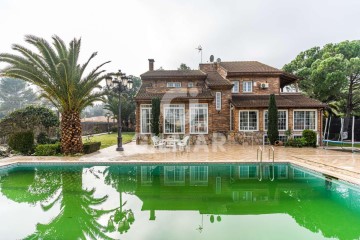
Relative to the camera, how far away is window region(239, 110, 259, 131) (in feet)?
69.2

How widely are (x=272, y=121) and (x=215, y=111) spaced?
17.2 feet

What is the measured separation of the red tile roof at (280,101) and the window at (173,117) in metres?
4.92

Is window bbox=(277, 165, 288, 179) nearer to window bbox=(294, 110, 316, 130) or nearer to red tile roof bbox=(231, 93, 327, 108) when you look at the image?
red tile roof bbox=(231, 93, 327, 108)

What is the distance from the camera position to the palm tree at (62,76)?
13.3m

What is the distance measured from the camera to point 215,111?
22234mm

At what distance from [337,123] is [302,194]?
50.3 feet

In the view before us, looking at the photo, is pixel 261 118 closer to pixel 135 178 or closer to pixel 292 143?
pixel 292 143

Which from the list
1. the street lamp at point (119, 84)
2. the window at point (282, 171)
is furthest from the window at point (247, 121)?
the street lamp at point (119, 84)

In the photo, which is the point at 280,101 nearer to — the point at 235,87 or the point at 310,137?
the point at 310,137

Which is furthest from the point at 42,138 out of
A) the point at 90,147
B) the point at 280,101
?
the point at 280,101

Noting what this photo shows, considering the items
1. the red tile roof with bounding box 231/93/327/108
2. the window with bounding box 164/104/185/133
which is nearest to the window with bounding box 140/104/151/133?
the window with bounding box 164/104/185/133

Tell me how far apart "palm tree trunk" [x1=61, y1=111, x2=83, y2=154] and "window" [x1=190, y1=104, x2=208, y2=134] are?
954 cm

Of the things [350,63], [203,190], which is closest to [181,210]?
[203,190]

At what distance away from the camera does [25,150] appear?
15.1m
